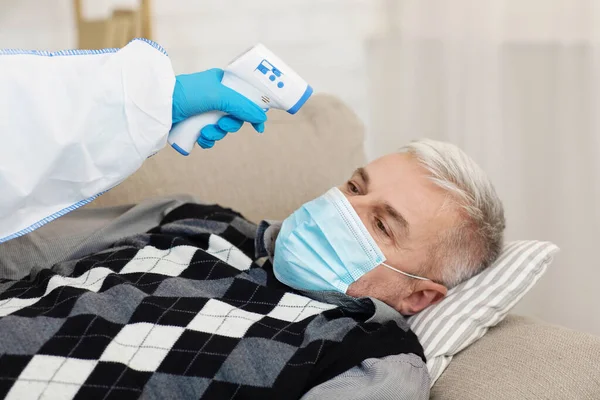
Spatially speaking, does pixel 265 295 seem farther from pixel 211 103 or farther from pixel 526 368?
pixel 526 368

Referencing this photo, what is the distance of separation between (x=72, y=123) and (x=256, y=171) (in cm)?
72

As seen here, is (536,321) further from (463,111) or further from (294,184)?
(463,111)

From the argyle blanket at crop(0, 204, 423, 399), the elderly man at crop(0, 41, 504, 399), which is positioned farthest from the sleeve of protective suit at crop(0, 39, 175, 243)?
the argyle blanket at crop(0, 204, 423, 399)

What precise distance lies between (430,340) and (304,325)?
27 centimetres

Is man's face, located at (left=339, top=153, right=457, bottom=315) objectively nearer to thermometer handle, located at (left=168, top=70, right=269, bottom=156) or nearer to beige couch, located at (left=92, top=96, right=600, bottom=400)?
beige couch, located at (left=92, top=96, right=600, bottom=400)

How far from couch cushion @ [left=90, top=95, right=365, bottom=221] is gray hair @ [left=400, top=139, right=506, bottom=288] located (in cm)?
41

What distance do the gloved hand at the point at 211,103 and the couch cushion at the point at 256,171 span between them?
1.48ft

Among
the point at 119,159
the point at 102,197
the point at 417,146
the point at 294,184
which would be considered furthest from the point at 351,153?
the point at 119,159

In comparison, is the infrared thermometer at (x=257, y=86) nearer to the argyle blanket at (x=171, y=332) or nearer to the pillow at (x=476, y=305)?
the argyle blanket at (x=171, y=332)

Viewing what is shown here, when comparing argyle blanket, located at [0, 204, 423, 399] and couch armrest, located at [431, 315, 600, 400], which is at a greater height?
argyle blanket, located at [0, 204, 423, 399]

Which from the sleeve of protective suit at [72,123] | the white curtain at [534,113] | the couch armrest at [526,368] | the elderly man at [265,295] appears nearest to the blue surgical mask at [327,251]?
the elderly man at [265,295]

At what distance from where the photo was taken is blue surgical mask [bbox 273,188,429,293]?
145 centimetres

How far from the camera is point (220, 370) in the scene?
3.83ft

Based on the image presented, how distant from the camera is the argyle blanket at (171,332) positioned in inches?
44.1
